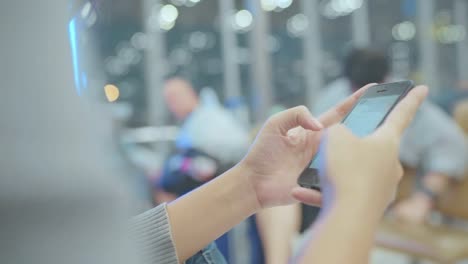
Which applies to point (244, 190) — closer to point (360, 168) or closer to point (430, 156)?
point (360, 168)

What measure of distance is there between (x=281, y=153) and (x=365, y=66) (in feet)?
3.65

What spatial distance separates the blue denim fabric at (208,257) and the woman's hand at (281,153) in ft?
0.31

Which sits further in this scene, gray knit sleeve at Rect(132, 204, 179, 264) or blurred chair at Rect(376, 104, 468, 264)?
blurred chair at Rect(376, 104, 468, 264)

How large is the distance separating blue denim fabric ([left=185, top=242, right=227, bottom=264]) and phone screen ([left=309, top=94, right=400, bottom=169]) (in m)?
0.20

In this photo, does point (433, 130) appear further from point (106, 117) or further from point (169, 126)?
point (169, 126)

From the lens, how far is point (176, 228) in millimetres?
756

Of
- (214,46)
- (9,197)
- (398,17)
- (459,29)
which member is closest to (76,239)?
(9,197)

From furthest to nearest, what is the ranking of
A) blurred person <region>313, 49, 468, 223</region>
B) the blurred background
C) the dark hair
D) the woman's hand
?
1. the blurred background
2. blurred person <region>313, 49, 468, 223</region>
3. the dark hair
4. the woman's hand

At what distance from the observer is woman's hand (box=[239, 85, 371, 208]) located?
733 millimetres

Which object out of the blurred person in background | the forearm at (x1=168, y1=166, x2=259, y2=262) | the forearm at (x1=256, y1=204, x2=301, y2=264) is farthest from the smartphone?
the forearm at (x1=256, y1=204, x2=301, y2=264)

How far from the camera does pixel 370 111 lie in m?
0.67

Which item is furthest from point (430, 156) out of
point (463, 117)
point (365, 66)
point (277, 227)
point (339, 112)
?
point (339, 112)

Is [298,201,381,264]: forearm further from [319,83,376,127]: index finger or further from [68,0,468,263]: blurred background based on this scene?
[68,0,468,263]: blurred background

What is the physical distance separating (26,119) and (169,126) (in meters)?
4.29
